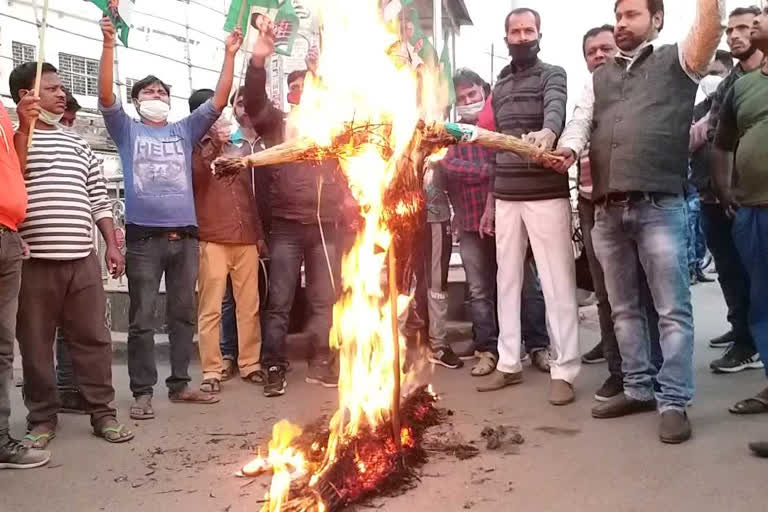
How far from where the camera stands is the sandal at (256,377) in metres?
5.64

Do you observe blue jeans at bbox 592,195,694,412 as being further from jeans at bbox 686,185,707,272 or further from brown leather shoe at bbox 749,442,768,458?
jeans at bbox 686,185,707,272

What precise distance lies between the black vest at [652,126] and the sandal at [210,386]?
330 centimetres

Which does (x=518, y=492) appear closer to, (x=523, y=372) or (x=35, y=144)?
(x=523, y=372)

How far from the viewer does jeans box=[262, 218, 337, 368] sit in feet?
18.4

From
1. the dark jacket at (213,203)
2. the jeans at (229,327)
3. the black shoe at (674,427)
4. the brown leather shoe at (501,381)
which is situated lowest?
the brown leather shoe at (501,381)

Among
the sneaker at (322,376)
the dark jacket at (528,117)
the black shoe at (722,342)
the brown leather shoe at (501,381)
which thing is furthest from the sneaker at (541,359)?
the black shoe at (722,342)

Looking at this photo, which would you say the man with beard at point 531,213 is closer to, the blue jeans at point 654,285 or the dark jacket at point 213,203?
the blue jeans at point 654,285

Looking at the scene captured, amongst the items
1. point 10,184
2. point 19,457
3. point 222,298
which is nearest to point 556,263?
point 222,298

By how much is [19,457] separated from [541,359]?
3.87m

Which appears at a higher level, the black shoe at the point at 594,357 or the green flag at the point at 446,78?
the green flag at the point at 446,78

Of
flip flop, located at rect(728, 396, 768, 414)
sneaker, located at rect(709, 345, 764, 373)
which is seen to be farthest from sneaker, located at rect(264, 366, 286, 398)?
sneaker, located at rect(709, 345, 764, 373)

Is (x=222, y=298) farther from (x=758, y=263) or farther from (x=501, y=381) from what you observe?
(x=758, y=263)

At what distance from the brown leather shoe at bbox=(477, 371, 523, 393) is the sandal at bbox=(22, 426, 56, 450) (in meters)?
2.93

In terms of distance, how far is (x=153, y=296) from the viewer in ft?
16.2
